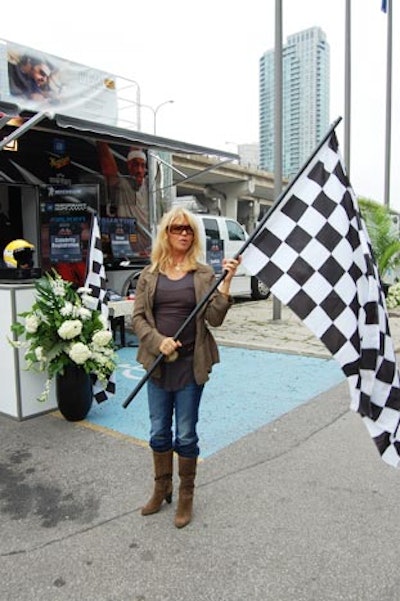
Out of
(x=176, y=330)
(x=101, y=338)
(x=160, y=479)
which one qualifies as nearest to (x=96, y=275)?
(x=101, y=338)

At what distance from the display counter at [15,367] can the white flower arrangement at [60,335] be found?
118 mm

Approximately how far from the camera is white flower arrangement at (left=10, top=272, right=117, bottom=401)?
4352 mm

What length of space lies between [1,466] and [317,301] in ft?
8.56

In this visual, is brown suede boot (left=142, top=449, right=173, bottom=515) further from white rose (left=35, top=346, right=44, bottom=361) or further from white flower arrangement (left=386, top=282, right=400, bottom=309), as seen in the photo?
white flower arrangement (left=386, top=282, right=400, bottom=309)

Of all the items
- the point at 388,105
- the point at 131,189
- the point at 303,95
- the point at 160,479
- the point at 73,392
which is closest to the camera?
the point at 160,479

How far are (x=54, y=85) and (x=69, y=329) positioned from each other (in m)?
5.39

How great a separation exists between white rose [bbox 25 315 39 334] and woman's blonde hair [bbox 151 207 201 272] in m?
1.72

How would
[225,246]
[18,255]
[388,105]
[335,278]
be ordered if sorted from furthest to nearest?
[388,105]
[225,246]
[18,255]
[335,278]

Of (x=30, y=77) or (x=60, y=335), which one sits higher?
(x=30, y=77)

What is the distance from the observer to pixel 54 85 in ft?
26.8

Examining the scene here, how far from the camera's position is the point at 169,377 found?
297 centimetres

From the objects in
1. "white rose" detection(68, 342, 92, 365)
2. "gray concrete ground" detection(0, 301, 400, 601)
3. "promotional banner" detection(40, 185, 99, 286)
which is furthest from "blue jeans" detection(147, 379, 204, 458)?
"promotional banner" detection(40, 185, 99, 286)

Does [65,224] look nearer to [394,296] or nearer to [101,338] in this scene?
[101,338]

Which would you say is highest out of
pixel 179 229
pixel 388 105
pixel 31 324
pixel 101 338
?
pixel 388 105
